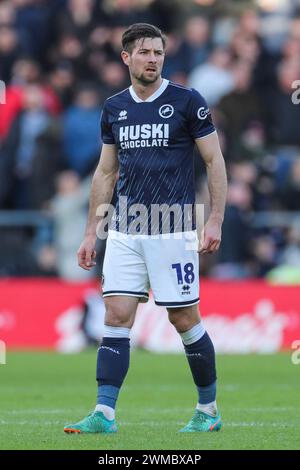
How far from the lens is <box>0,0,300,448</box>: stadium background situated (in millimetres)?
17234

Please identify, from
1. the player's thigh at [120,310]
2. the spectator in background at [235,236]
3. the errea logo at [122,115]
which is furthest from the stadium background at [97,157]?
the errea logo at [122,115]

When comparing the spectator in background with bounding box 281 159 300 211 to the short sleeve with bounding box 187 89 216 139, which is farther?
the spectator in background with bounding box 281 159 300 211

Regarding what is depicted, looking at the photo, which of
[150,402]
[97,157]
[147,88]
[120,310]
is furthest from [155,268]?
[97,157]

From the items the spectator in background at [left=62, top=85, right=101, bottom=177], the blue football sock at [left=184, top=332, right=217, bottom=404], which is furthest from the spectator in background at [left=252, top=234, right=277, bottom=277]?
the blue football sock at [left=184, top=332, right=217, bottom=404]

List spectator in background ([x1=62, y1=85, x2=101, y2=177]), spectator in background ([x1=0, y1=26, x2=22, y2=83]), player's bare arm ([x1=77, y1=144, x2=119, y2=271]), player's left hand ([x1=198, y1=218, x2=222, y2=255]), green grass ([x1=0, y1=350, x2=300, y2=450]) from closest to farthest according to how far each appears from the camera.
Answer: green grass ([x1=0, y1=350, x2=300, y2=450]) → player's left hand ([x1=198, y1=218, x2=222, y2=255]) → player's bare arm ([x1=77, y1=144, x2=119, y2=271]) → spectator in background ([x1=62, y1=85, x2=101, y2=177]) → spectator in background ([x1=0, y1=26, x2=22, y2=83])

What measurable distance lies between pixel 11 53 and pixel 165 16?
2.56 metres

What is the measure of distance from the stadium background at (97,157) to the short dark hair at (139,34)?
7.19 meters

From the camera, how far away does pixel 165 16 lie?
67.0 ft

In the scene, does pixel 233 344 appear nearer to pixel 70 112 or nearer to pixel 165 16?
pixel 70 112

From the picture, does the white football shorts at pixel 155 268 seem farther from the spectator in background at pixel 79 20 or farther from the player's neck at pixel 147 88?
the spectator in background at pixel 79 20

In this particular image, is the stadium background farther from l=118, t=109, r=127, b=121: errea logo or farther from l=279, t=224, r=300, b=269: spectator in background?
l=118, t=109, r=127, b=121: errea logo

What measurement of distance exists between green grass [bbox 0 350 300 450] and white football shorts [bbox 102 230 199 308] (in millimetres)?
909
